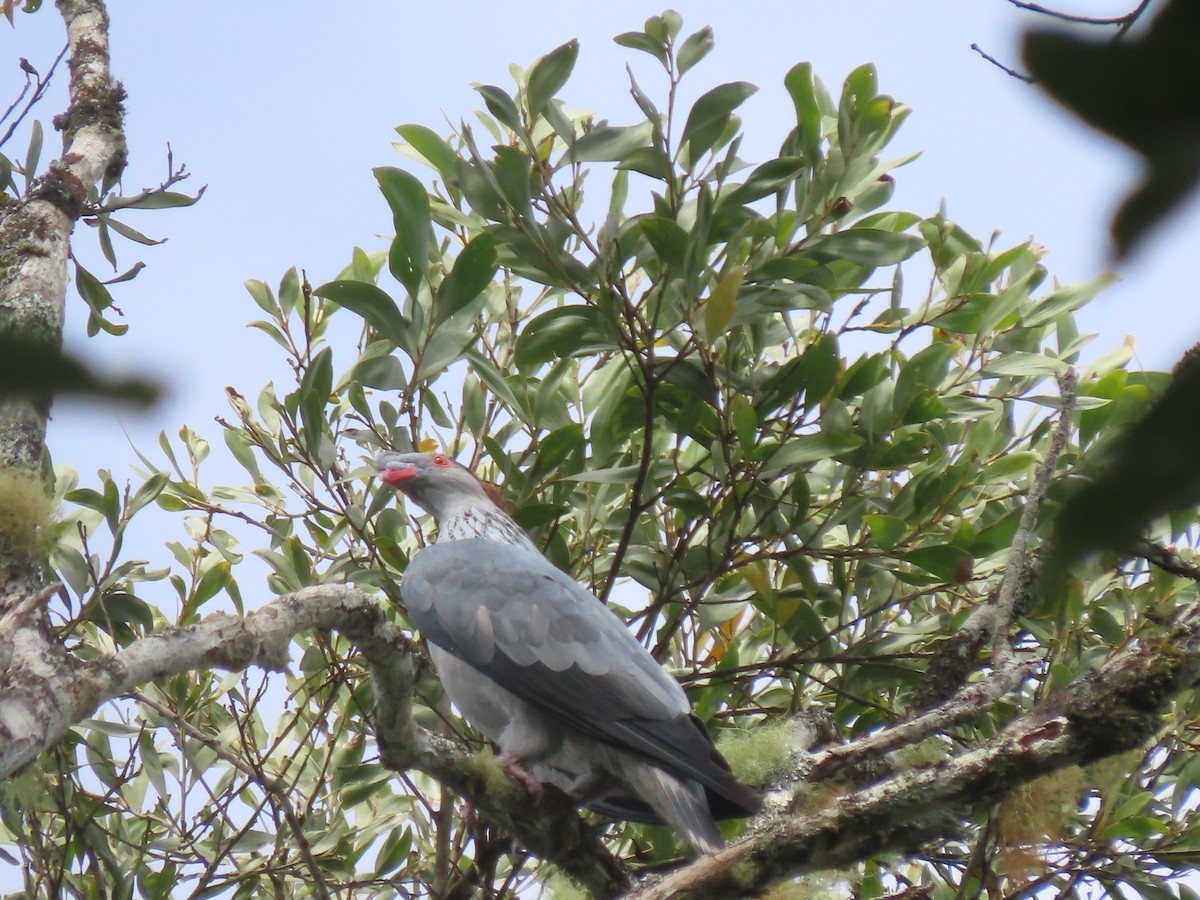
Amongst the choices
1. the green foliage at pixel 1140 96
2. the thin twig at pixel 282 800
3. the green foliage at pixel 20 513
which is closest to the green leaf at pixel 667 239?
the green foliage at pixel 20 513

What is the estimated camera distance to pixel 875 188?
3787 millimetres

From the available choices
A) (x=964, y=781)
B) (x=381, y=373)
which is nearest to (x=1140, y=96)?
(x=964, y=781)

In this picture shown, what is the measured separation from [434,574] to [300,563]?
51 centimetres

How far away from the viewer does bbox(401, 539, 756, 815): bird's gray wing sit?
10.8ft

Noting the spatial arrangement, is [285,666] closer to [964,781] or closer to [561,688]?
[561,688]

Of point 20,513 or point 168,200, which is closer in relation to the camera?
point 20,513

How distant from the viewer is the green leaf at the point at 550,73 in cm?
356

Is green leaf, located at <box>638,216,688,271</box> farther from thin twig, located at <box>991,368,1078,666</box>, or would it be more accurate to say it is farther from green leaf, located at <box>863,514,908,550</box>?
thin twig, located at <box>991,368,1078,666</box>

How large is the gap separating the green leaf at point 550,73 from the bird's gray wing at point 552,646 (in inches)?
58.3

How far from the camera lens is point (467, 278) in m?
3.51

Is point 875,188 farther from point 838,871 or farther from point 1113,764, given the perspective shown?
point 838,871

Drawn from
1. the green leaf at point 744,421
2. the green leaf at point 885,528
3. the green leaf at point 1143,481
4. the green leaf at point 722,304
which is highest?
the green leaf at point 722,304

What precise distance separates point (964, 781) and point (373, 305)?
85.9 inches

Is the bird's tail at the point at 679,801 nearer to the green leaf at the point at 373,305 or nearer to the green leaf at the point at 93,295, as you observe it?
the green leaf at the point at 373,305
